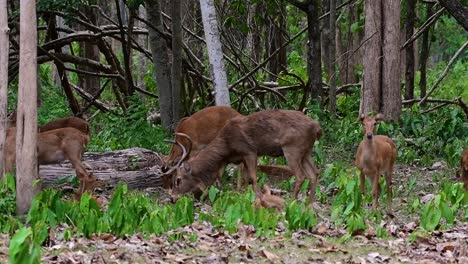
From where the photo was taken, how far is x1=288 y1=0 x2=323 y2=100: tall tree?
1708 cm

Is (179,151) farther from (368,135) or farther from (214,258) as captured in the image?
(214,258)

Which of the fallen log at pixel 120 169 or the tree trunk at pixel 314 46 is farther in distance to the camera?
the tree trunk at pixel 314 46

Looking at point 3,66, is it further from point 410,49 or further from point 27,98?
point 410,49

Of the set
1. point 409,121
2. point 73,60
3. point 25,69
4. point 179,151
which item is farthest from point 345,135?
A: point 25,69

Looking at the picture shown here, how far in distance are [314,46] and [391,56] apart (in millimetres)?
1507

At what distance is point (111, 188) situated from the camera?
40.9 feet

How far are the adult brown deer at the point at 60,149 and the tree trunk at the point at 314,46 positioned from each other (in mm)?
6386

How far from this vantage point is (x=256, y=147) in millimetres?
11914

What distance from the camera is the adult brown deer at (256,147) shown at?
38.6 feet

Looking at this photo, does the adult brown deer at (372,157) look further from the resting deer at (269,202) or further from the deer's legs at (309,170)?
the resting deer at (269,202)

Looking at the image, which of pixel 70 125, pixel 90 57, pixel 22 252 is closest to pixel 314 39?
pixel 70 125

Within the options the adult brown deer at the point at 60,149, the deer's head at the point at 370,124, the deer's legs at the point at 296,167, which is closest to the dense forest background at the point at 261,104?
the deer's legs at the point at 296,167

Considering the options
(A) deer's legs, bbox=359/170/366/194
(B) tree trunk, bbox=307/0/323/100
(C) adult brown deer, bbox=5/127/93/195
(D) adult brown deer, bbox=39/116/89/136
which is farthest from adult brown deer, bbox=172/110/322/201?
(B) tree trunk, bbox=307/0/323/100

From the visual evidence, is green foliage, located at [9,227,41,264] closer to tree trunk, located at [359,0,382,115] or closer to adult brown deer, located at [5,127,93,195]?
adult brown deer, located at [5,127,93,195]
